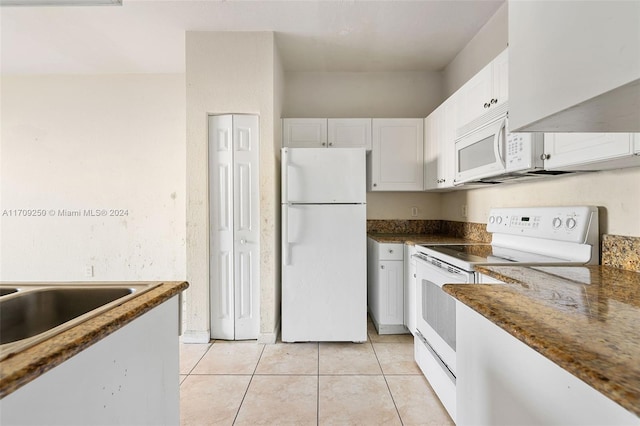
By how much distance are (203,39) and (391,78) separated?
6.34 ft

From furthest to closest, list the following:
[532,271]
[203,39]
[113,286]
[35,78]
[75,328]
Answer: [35,78] < [203,39] < [532,271] < [113,286] < [75,328]

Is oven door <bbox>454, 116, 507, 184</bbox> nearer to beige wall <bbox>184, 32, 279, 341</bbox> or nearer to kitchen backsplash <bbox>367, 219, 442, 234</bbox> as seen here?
kitchen backsplash <bbox>367, 219, 442, 234</bbox>

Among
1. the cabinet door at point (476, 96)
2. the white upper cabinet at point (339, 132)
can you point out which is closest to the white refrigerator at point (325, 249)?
the white upper cabinet at point (339, 132)

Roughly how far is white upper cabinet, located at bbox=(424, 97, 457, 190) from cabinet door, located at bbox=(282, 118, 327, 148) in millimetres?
1047

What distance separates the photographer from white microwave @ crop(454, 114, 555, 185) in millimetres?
1399

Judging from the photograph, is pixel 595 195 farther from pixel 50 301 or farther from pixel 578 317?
pixel 50 301

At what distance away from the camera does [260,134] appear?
2469 mm

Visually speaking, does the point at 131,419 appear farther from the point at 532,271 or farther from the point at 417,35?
the point at 417,35

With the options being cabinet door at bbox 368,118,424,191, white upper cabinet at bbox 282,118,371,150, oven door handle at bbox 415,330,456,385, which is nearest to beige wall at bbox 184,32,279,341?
white upper cabinet at bbox 282,118,371,150

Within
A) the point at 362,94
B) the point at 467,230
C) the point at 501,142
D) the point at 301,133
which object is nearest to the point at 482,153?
the point at 501,142

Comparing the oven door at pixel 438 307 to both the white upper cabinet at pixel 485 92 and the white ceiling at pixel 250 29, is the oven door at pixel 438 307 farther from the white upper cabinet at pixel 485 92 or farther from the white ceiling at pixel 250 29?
the white ceiling at pixel 250 29

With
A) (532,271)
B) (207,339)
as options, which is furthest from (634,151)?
(207,339)

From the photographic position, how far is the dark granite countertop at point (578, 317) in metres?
0.47

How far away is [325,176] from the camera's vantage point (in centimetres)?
239
